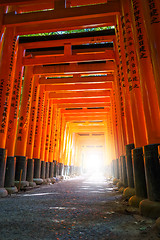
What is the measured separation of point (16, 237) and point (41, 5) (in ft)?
20.1

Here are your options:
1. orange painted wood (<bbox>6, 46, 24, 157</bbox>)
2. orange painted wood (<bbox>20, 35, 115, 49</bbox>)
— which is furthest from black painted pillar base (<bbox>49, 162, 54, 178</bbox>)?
orange painted wood (<bbox>20, 35, 115, 49</bbox>)

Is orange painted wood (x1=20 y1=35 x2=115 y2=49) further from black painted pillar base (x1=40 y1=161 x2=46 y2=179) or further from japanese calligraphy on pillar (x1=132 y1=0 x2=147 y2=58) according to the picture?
black painted pillar base (x1=40 y1=161 x2=46 y2=179)

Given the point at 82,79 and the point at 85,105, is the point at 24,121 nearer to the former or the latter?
the point at 82,79

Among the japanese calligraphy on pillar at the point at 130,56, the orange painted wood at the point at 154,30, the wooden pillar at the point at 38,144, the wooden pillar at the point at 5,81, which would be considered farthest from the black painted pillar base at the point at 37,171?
the orange painted wood at the point at 154,30

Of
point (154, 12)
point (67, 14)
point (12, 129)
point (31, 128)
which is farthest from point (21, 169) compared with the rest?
point (154, 12)

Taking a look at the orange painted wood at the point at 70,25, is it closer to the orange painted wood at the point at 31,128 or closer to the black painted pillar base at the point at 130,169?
the orange painted wood at the point at 31,128

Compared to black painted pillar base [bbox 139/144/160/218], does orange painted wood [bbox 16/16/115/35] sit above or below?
above

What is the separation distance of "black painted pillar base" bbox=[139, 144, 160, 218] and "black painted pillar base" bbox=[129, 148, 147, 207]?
44cm

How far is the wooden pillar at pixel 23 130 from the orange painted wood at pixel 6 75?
154 cm

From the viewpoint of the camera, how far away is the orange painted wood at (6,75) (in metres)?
4.77

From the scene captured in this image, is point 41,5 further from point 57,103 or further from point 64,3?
point 57,103

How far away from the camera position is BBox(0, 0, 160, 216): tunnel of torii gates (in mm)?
2703

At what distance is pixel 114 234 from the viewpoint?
5.54ft

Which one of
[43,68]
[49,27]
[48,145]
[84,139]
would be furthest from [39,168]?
[84,139]
